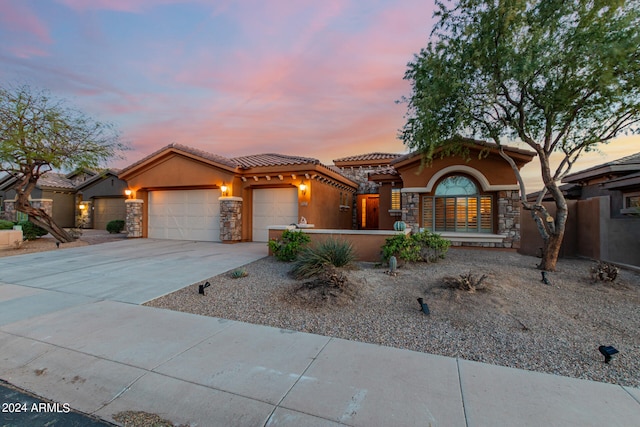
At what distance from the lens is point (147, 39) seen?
33.4ft

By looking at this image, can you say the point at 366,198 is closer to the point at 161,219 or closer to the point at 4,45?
the point at 161,219

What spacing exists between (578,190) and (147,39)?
2006 cm

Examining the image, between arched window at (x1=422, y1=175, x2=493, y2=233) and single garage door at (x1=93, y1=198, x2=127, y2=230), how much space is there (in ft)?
67.6

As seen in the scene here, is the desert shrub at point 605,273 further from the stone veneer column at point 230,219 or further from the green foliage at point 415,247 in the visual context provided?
the stone veneer column at point 230,219

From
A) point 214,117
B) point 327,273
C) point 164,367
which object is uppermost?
point 214,117

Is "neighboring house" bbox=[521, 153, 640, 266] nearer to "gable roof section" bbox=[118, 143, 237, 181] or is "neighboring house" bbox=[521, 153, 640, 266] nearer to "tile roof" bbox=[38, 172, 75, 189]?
"gable roof section" bbox=[118, 143, 237, 181]

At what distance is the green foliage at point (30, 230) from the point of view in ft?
43.8

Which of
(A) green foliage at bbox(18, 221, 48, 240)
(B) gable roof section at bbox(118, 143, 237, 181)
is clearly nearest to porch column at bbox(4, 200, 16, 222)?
(A) green foliage at bbox(18, 221, 48, 240)

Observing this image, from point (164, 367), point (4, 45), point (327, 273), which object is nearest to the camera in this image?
point (164, 367)

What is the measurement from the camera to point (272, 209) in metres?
13.6

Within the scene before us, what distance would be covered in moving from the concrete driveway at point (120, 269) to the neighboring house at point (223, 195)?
2763 millimetres

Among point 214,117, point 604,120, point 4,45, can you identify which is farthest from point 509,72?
point 4,45

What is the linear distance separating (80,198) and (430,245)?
86.7 ft

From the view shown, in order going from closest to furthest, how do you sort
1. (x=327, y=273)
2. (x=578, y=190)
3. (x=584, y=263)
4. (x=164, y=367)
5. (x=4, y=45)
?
(x=164, y=367), (x=327, y=273), (x=584, y=263), (x=4, y=45), (x=578, y=190)
